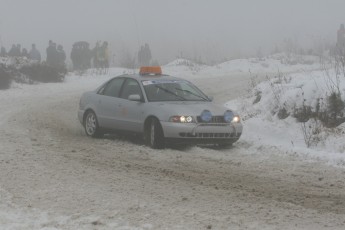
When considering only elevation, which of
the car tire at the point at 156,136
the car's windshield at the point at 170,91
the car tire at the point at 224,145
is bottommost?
the car tire at the point at 224,145

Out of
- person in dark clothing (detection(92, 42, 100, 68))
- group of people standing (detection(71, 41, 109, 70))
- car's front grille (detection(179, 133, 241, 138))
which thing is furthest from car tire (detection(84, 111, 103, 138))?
person in dark clothing (detection(92, 42, 100, 68))

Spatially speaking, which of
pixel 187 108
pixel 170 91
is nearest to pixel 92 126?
pixel 170 91

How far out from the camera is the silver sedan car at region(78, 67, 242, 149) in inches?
385

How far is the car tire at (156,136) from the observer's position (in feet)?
32.3

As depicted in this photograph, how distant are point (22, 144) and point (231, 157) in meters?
3.70

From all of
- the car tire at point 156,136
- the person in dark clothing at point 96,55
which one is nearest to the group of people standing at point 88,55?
the person in dark clothing at point 96,55

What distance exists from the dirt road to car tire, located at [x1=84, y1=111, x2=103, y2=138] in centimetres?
40

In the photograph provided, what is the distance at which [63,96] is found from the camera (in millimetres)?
20875

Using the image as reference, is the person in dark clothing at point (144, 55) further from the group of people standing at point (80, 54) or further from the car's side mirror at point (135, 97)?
the car's side mirror at point (135, 97)

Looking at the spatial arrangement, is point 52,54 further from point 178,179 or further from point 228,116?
point 178,179

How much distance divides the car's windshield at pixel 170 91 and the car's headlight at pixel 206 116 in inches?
39.9

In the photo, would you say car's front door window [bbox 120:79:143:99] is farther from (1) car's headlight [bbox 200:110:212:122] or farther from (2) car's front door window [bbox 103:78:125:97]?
(1) car's headlight [bbox 200:110:212:122]

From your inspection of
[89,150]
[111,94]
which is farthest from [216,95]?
[89,150]

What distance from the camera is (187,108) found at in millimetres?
10000
